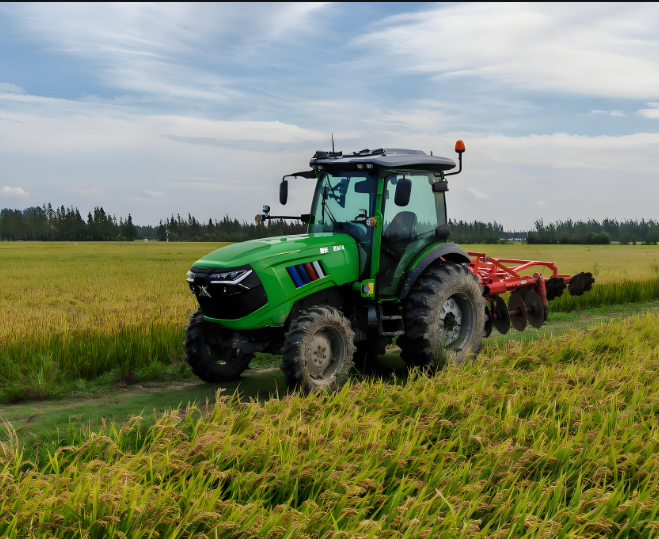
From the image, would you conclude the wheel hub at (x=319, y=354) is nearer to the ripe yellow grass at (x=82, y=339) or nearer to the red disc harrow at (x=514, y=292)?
the ripe yellow grass at (x=82, y=339)

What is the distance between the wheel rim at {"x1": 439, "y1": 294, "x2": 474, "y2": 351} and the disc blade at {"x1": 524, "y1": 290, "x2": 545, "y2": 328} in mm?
2683

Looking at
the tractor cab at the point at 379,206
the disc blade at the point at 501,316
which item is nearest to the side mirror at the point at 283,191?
the tractor cab at the point at 379,206

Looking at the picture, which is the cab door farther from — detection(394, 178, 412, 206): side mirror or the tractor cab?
detection(394, 178, 412, 206): side mirror

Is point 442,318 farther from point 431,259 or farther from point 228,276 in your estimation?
point 228,276

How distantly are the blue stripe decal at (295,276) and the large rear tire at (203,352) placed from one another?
113cm

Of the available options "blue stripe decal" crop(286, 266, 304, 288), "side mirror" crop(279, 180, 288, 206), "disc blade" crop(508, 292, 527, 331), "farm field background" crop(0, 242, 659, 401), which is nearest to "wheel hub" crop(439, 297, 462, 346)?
"blue stripe decal" crop(286, 266, 304, 288)

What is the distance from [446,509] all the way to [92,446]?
2.45m

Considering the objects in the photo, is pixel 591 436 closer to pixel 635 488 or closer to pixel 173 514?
pixel 635 488

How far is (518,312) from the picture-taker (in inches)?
369

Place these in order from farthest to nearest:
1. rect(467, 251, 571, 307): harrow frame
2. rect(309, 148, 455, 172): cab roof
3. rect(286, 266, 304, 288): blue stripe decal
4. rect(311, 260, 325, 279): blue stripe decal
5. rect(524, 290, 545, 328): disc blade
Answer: rect(524, 290, 545, 328): disc blade → rect(467, 251, 571, 307): harrow frame → rect(309, 148, 455, 172): cab roof → rect(311, 260, 325, 279): blue stripe decal → rect(286, 266, 304, 288): blue stripe decal

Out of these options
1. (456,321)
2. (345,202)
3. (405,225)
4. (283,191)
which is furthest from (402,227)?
(283,191)

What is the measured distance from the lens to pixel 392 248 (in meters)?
6.70

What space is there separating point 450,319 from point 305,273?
215 centimetres

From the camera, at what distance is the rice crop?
122 inches
